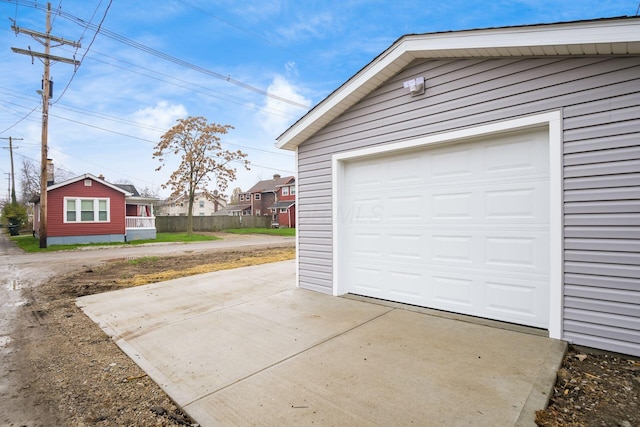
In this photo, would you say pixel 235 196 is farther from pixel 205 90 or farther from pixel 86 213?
pixel 86 213

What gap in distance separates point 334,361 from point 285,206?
34673 millimetres

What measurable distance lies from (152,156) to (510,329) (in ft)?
84.3

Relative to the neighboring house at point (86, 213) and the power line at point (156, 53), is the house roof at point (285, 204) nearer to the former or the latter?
the power line at point (156, 53)

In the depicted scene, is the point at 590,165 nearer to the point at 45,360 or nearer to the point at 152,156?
the point at 45,360

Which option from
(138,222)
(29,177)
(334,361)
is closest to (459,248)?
(334,361)

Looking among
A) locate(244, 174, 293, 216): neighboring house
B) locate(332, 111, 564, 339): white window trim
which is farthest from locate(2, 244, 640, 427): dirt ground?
locate(244, 174, 293, 216): neighboring house

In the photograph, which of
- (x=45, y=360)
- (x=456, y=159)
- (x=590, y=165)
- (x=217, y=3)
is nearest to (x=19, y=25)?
(x=217, y=3)

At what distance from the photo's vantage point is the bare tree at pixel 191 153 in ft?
76.8

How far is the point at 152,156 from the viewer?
2364cm

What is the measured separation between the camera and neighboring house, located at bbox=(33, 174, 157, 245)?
55.3ft

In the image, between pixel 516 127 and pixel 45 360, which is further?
pixel 516 127

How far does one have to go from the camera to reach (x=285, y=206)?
3719cm

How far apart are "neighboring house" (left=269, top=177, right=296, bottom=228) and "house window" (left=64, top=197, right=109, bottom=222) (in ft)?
65.9

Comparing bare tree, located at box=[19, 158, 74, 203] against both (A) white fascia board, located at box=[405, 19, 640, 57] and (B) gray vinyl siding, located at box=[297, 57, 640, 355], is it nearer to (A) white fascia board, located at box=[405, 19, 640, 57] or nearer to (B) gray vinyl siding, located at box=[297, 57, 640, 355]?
(A) white fascia board, located at box=[405, 19, 640, 57]
